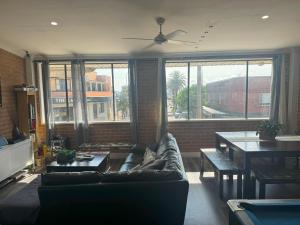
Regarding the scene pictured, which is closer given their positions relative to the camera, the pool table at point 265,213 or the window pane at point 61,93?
the pool table at point 265,213

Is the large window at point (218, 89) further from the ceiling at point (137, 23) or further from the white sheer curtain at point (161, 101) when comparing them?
the ceiling at point (137, 23)

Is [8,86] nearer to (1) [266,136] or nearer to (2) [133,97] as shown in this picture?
(2) [133,97]

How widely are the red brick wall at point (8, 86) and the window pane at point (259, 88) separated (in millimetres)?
5404

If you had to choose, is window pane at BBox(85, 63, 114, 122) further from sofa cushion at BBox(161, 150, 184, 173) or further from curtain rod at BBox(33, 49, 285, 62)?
sofa cushion at BBox(161, 150, 184, 173)

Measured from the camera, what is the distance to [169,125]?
5.66 meters

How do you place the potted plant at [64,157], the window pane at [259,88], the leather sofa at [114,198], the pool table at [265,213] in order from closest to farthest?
the pool table at [265,213] < the leather sofa at [114,198] < the potted plant at [64,157] < the window pane at [259,88]

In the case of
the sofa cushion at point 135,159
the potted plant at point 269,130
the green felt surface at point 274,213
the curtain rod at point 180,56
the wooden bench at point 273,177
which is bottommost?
the sofa cushion at point 135,159

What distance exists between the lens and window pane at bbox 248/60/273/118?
5.62 meters

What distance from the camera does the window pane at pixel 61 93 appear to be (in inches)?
226

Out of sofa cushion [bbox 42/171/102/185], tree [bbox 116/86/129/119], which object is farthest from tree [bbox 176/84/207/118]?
sofa cushion [bbox 42/171/102/185]

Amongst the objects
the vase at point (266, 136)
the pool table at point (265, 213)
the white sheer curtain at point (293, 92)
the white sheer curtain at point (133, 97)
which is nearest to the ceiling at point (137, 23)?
the white sheer curtain at point (293, 92)

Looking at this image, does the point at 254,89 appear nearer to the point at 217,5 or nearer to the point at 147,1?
the point at 217,5

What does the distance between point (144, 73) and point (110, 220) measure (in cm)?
388

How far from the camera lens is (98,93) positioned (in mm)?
5805
